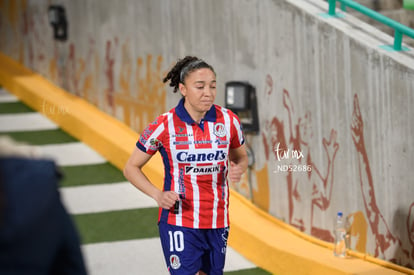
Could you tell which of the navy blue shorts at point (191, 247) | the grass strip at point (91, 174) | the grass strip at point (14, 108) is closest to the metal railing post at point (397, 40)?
the navy blue shorts at point (191, 247)

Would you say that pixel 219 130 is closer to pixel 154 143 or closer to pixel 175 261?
pixel 154 143

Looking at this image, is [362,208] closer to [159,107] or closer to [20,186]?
[159,107]

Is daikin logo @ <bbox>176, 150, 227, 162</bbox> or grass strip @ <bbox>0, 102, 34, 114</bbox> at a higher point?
daikin logo @ <bbox>176, 150, 227, 162</bbox>

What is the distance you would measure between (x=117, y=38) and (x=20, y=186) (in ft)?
28.5

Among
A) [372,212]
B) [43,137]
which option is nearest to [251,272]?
[372,212]

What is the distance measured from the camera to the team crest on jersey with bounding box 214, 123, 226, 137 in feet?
17.6

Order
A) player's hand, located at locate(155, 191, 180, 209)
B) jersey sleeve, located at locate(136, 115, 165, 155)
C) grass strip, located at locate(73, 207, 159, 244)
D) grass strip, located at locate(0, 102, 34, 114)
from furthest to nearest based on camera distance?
1. grass strip, located at locate(0, 102, 34, 114)
2. grass strip, located at locate(73, 207, 159, 244)
3. jersey sleeve, located at locate(136, 115, 165, 155)
4. player's hand, located at locate(155, 191, 180, 209)

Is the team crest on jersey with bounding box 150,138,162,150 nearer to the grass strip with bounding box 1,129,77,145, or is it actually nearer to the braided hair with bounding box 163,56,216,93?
the braided hair with bounding box 163,56,216,93

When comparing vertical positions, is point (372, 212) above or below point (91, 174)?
above

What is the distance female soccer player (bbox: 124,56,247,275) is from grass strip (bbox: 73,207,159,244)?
294 centimetres

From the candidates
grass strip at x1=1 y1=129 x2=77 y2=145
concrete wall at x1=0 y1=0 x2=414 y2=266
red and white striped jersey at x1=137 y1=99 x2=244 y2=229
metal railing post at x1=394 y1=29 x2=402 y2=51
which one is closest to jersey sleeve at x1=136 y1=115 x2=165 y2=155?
red and white striped jersey at x1=137 y1=99 x2=244 y2=229

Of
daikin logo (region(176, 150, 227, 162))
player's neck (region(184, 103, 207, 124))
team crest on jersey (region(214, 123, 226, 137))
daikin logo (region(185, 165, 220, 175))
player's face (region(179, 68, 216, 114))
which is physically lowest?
daikin logo (region(185, 165, 220, 175))

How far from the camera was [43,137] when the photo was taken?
1150 centimetres

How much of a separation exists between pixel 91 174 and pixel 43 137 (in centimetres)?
165
